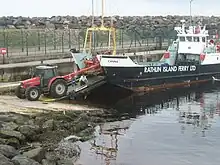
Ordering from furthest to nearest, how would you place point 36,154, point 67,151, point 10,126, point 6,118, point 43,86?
1. point 43,86
2. point 6,118
3. point 10,126
4. point 67,151
5. point 36,154

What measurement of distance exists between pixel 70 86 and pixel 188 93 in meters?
8.87

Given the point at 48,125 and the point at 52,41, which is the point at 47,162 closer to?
the point at 48,125

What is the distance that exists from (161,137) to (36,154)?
625 centimetres

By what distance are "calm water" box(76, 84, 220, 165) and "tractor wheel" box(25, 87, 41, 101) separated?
440cm

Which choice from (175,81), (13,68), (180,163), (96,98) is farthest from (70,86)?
(180,163)

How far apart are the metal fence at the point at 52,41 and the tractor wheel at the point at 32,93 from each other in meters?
10.1

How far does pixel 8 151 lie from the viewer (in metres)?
15.5

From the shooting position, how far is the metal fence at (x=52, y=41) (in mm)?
37688

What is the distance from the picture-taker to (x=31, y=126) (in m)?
19.2

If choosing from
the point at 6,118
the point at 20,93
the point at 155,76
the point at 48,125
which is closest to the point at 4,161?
the point at 48,125

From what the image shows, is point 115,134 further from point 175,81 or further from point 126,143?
point 175,81

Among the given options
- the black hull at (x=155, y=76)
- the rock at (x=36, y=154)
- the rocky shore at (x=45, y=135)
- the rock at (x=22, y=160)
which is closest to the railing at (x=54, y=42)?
the black hull at (x=155, y=76)

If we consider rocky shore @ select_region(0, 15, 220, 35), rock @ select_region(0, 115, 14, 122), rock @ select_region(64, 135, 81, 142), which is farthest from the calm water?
rocky shore @ select_region(0, 15, 220, 35)

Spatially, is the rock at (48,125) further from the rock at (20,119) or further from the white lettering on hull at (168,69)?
the white lettering on hull at (168,69)
